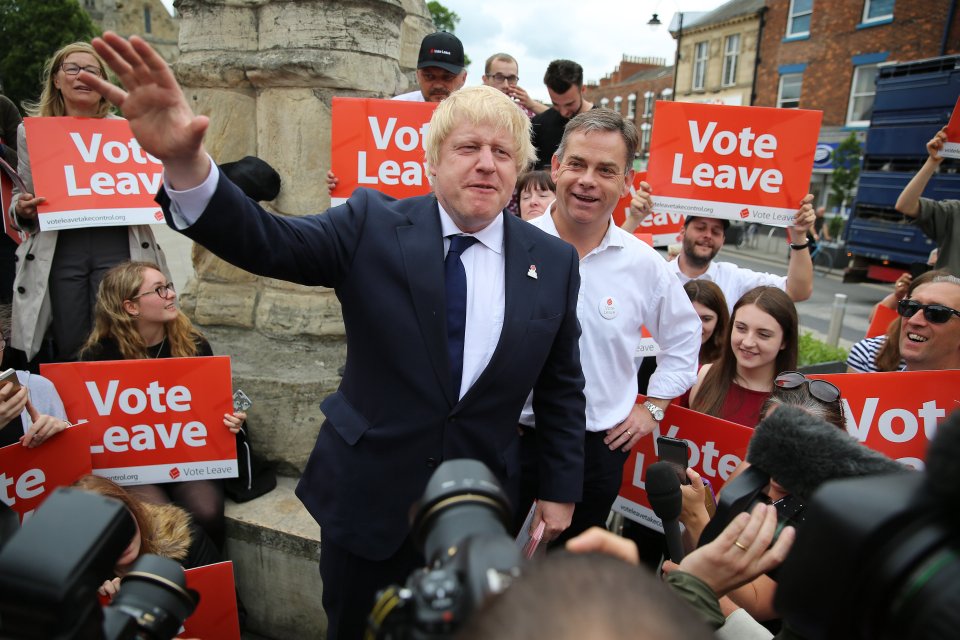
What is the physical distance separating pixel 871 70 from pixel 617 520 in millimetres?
25933

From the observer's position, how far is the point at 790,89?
26.3 meters

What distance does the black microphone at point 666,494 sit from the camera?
170 cm

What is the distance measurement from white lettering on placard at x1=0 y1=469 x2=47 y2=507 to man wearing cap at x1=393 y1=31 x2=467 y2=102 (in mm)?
2608

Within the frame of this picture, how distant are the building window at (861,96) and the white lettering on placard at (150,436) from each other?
2700 cm

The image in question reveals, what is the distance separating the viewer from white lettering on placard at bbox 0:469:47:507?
2.26m

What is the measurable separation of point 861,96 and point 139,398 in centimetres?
2767

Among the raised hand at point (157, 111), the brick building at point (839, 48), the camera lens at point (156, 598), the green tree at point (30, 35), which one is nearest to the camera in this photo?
the camera lens at point (156, 598)

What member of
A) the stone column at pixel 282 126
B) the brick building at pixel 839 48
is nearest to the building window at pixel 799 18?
the brick building at pixel 839 48

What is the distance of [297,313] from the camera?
134 inches

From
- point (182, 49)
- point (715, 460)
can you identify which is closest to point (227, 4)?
point (182, 49)

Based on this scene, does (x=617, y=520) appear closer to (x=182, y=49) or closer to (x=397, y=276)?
(x=397, y=276)

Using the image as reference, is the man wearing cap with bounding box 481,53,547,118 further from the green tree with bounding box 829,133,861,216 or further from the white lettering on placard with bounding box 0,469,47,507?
the green tree with bounding box 829,133,861,216

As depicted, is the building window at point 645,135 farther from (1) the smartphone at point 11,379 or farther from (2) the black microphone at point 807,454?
(2) the black microphone at point 807,454

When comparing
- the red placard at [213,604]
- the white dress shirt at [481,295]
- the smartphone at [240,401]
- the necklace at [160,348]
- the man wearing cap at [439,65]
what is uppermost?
the man wearing cap at [439,65]
